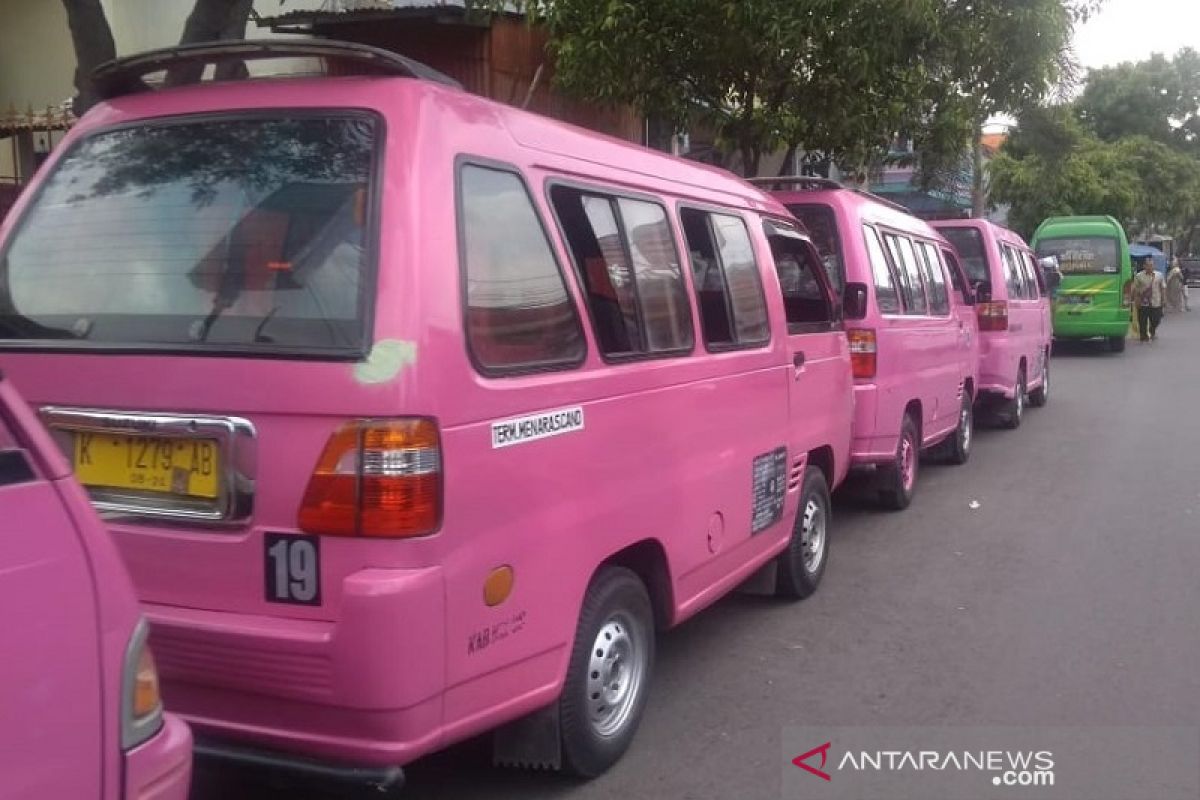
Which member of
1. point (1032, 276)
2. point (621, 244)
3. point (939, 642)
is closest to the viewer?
point (621, 244)

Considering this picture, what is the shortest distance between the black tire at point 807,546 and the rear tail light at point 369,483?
3.22m

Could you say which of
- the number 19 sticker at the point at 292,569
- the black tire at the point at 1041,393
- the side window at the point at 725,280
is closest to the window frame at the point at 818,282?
the side window at the point at 725,280

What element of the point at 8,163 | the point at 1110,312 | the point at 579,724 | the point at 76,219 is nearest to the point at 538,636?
the point at 579,724

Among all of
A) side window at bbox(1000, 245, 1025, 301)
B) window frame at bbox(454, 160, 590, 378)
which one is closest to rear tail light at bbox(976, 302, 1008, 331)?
side window at bbox(1000, 245, 1025, 301)

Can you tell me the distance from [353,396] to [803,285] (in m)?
3.94

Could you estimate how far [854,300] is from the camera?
23.3 ft

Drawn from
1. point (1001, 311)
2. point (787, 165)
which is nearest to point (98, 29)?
point (1001, 311)

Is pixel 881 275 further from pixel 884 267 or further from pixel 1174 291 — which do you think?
pixel 1174 291

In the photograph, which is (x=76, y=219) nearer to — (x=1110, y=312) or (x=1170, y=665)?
(x=1170, y=665)

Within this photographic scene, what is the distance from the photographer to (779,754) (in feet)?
14.4

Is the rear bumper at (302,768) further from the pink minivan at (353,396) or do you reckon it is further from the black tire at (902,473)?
the black tire at (902,473)

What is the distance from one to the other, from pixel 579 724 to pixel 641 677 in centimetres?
49

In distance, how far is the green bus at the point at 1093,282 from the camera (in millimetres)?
22562

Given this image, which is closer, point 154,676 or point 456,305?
point 154,676
